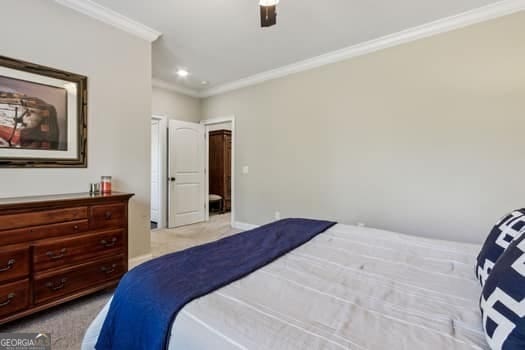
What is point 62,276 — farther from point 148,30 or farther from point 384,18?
point 384,18

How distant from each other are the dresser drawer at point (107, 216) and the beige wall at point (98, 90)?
1.45ft

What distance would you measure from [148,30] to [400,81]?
9.46 feet

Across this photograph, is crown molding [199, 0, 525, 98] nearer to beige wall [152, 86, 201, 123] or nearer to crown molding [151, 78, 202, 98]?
crown molding [151, 78, 202, 98]

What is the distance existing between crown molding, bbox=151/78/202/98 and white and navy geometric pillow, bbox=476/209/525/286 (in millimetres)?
4697

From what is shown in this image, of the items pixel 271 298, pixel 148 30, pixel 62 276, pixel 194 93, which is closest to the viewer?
pixel 271 298

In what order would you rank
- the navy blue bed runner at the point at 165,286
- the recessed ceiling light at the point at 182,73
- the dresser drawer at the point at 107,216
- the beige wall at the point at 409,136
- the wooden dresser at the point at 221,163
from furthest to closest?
the wooden dresser at the point at 221,163 → the recessed ceiling light at the point at 182,73 → the beige wall at the point at 409,136 → the dresser drawer at the point at 107,216 → the navy blue bed runner at the point at 165,286

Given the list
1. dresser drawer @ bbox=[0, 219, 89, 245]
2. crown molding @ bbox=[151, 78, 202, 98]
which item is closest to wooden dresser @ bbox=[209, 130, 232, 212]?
crown molding @ bbox=[151, 78, 202, 98]

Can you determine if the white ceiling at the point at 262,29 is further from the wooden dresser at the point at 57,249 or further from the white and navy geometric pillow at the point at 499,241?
the white and navy geometric pillow at the point at 499,241

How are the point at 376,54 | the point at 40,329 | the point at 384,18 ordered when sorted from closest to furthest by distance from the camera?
the point at 40,329 → the point at 384,18 → the point at 376,54

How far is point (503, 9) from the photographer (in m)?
2.50

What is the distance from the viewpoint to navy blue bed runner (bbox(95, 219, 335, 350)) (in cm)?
96

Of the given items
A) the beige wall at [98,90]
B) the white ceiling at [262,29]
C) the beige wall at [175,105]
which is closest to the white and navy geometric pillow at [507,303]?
the white ceiling at [262,29]

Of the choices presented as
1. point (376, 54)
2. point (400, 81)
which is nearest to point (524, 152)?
point (400, 81)

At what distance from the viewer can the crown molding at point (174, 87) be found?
450 centimetres
